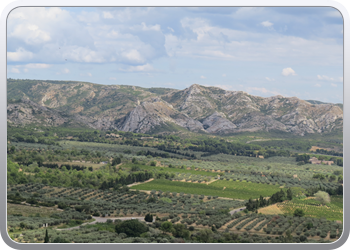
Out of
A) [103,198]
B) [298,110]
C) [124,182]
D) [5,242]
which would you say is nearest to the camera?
[5,242]

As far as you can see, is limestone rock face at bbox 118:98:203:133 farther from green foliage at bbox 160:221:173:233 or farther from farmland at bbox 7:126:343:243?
green foliage at bbox 160:221:173:233

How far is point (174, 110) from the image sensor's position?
112 metres

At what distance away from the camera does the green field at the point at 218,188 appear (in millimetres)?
29375

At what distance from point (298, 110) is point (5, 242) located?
102228 millimetres

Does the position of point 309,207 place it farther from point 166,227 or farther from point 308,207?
point 166,227

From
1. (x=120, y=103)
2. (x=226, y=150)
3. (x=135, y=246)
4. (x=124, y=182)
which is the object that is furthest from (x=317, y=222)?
(x=120, y=103)

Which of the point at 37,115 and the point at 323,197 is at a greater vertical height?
the point at 37,115

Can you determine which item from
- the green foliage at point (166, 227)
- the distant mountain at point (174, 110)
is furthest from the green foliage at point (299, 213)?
the distant mountain at point (174, 110)

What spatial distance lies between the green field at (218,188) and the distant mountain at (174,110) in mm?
44497

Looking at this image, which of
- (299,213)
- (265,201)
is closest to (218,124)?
(265,201)

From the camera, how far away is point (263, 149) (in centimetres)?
6925

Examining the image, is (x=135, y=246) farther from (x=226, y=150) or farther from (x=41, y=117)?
(x=41, y=117)

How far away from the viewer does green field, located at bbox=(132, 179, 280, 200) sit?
29375mm

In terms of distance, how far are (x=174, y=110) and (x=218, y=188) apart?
80066 mm
